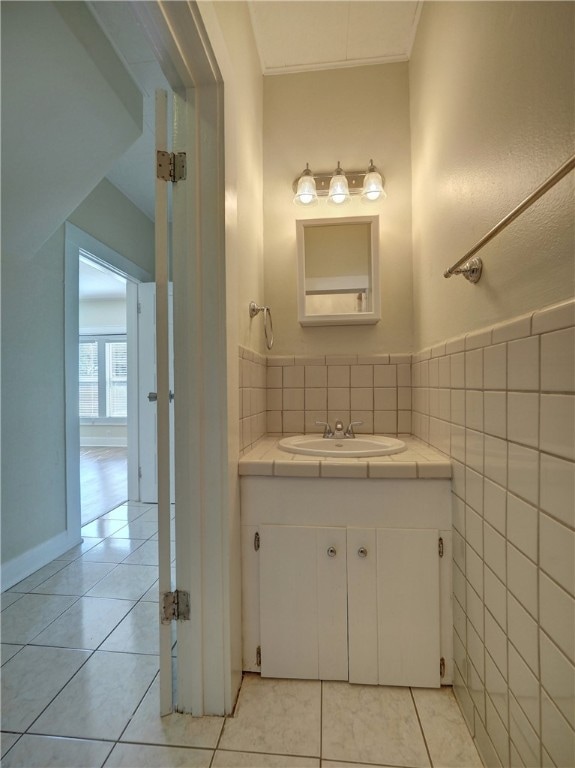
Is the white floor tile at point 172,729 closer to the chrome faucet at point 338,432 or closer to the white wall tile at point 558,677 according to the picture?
the white wall tile at point 558,677

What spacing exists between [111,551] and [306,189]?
230 centimetres

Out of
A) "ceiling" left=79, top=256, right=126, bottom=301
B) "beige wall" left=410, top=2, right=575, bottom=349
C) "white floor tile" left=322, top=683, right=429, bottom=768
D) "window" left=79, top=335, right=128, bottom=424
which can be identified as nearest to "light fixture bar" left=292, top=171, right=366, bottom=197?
"beige wall" left=410, top=2, right=575, bottom=349

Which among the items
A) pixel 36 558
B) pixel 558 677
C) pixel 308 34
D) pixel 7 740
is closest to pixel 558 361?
pixel 558 677

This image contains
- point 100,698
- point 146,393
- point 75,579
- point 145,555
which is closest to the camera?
point 100,698

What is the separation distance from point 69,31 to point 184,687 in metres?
2.35

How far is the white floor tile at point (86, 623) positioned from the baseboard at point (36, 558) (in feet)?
1.46

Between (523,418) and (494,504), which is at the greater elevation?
(523,418)

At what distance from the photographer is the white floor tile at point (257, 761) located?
87cm

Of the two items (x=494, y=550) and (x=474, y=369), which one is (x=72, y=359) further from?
(x=494, y=550)

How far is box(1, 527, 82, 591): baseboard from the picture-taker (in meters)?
1.70

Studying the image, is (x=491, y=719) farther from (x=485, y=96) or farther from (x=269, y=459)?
(x=485, y=96)

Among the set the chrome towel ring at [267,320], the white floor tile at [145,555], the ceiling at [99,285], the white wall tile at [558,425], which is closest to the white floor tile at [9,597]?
the white floor tile at [145,555]

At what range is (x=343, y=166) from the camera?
67.2 inches

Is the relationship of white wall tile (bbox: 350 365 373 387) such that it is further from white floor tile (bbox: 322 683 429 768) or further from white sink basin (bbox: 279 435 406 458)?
white floor tile (bbox: 322 683 429 768)
